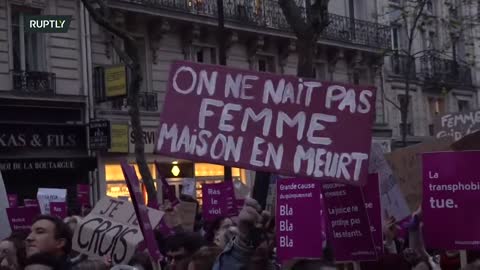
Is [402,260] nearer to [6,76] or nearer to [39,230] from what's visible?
[39,230]

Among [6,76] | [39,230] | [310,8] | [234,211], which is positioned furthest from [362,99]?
[6,76]

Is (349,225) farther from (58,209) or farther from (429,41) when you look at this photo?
(429,41)

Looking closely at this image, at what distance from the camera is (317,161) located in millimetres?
5793

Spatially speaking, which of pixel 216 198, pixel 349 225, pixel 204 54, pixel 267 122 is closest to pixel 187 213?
pixel 216 198

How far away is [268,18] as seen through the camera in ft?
91.8

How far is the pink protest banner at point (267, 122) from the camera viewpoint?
5.77 metres

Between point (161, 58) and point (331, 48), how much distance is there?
7819mm

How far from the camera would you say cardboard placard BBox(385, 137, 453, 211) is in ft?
29.6

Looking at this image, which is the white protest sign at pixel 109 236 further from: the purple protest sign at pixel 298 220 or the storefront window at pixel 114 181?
the storefront window at pixel 114 181

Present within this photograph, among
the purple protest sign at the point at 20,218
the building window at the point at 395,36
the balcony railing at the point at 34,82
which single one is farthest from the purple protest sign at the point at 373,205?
the building window at the point at 395,36

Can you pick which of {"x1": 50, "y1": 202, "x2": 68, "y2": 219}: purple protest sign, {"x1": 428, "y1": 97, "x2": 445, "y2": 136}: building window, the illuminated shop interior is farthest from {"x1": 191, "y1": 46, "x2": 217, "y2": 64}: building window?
{"x1": 50, "y1": 202, "x2": 68, "y2": 219}: purple protest sign

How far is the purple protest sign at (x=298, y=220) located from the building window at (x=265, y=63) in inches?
858

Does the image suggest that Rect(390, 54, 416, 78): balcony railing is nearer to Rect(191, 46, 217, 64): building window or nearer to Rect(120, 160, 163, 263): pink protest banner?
Result: Rect(191, 46, 217, 64): building window

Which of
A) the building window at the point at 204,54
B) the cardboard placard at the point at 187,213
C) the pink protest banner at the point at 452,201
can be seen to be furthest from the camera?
the building window at the point at 204,54
